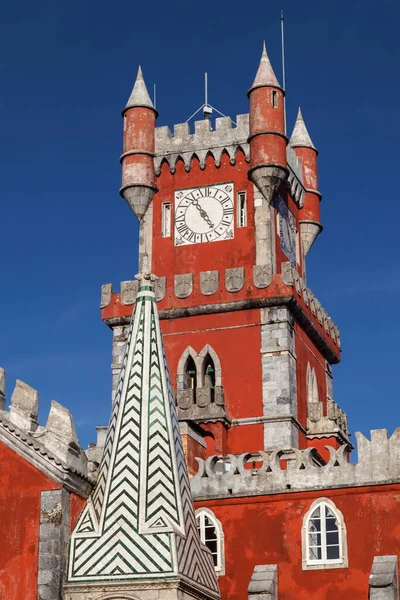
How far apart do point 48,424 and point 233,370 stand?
17.3 meters

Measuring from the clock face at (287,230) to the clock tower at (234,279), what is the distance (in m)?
0.08

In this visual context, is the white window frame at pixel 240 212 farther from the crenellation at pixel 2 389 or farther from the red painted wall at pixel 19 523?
the red painted wall at pixel 19 523

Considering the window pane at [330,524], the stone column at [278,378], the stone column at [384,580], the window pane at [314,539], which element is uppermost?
the stone column at [278,378]

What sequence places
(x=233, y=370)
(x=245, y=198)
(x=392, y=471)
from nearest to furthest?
1. (x=392, y=471)
2. (x=233, y=370)
3. (x=245, y=198)

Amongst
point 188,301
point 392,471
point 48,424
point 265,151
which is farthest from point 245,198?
point 48,424

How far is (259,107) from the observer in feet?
144

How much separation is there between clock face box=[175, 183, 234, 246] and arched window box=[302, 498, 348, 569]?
1675cm

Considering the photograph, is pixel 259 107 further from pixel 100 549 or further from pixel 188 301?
pixel 100 549

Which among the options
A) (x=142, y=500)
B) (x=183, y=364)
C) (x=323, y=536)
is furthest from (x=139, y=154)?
(x=142, y=500)

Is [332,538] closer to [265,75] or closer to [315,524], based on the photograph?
[315,524]

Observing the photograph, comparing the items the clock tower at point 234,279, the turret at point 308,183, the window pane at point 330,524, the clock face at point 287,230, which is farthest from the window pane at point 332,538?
the turret at point 308,183

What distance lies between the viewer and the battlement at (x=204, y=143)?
146 feet

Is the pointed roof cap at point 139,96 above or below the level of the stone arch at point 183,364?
above

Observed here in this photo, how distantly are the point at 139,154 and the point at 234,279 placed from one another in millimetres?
6748
